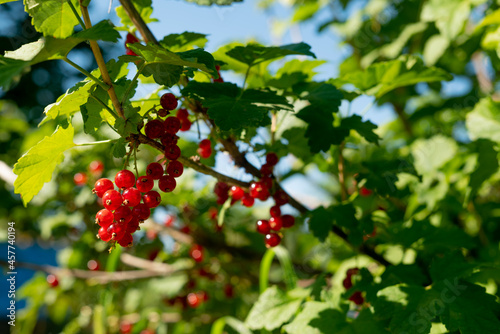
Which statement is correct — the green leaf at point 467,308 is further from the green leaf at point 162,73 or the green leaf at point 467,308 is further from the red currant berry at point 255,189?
the green leaf at point 162,73

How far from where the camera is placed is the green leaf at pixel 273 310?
1.25m

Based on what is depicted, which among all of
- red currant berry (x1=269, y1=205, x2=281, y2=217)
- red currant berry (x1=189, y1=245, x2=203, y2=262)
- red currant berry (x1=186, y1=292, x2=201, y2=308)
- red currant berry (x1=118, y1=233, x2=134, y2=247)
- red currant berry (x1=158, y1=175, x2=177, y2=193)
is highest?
red currant berry (x1=158, y1=175, x2=177, y2=193)

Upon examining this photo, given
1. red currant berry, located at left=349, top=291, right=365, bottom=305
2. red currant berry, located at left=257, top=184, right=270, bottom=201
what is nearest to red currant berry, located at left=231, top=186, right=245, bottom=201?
red currant berry, located at left=257, top=184, right=270, bottom=201

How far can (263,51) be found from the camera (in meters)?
1.13

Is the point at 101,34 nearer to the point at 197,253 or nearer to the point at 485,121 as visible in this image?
the point at 485,121

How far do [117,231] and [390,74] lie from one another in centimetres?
108

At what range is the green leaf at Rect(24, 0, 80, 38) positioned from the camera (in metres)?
0.80

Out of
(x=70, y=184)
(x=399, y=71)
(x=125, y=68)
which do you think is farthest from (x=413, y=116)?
(x=70, y=184)

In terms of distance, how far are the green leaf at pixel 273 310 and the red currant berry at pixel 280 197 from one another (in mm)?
338

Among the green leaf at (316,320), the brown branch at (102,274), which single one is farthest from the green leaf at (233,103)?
the brown branch at (102,274)

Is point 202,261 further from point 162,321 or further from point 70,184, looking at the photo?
point 70,184

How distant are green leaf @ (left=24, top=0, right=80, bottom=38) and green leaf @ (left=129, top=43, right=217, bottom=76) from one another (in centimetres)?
14

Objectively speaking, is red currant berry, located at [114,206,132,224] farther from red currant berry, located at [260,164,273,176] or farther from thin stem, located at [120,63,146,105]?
red currant berry, located at [260,164,273,176]

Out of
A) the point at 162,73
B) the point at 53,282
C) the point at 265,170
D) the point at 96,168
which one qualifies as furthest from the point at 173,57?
the point at 53,282
